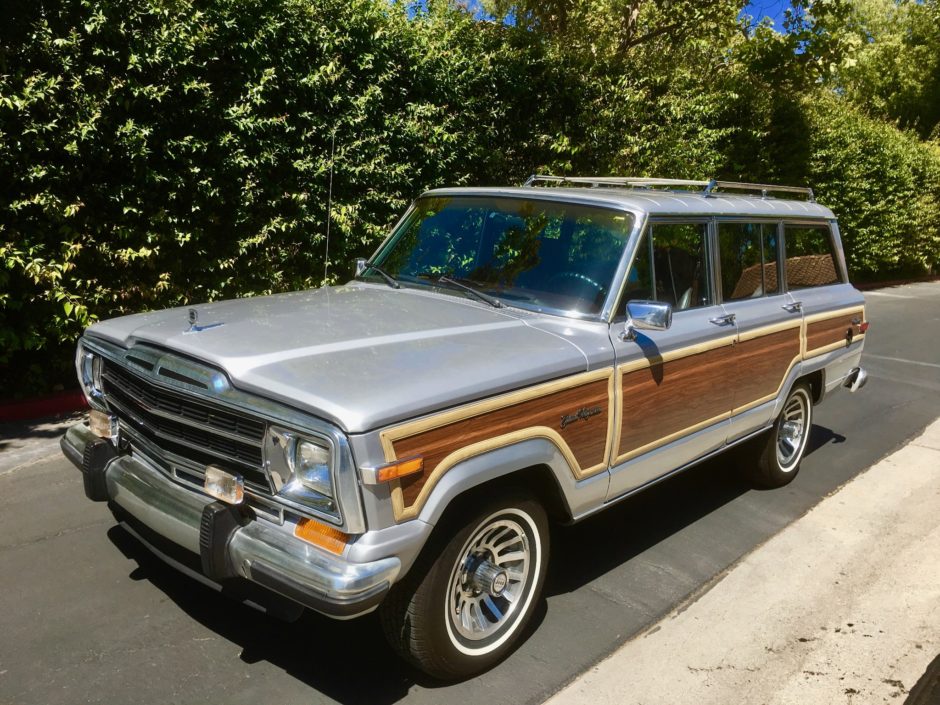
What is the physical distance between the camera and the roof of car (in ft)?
13.6

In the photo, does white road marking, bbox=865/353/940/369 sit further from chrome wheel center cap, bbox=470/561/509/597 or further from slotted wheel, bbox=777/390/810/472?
chrome wheel center cap, bbox=470/561/509/597

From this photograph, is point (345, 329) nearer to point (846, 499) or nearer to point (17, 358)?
point (846, 499)

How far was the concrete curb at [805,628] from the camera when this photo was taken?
11.0 ft

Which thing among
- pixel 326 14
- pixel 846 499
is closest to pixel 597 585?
pixel 846 499

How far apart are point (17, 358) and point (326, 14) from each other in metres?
4.03

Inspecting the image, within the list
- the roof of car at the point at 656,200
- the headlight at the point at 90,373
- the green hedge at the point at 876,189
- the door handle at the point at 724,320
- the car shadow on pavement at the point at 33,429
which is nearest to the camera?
the headlight at the point at 90,373

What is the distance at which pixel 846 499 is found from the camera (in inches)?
219

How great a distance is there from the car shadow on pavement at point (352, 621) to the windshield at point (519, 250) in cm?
150

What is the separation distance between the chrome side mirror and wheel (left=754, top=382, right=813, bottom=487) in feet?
6.78

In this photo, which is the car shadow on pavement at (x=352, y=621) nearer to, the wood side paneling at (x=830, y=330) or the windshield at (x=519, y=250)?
the wood side paneling at (x=830, y=330)

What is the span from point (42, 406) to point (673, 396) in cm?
520

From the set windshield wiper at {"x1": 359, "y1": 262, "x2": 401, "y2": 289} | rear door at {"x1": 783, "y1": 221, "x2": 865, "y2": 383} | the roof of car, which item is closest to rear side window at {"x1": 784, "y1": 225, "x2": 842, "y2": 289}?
rear door at {"x1": 783, "y1": 221, "x2": 865, "y2": 383}

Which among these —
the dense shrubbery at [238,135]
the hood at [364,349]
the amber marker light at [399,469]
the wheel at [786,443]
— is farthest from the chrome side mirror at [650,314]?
the dense shrubbery at [238,135]

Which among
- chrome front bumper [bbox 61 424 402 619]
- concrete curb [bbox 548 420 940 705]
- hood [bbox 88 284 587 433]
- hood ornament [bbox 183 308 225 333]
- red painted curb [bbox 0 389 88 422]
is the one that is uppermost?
hood ornament [bbox 183 308 225 333]
